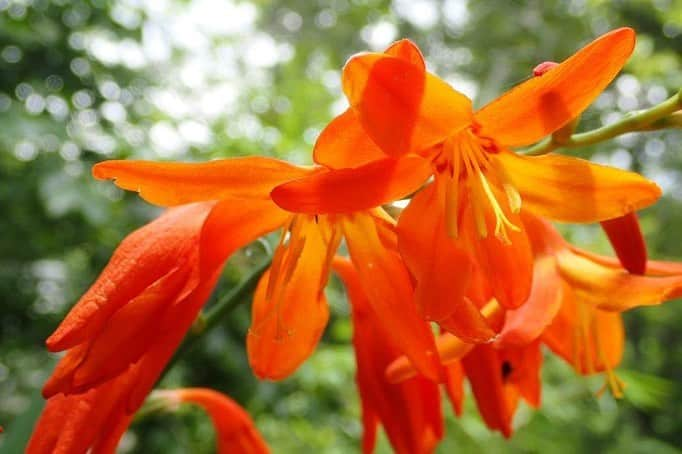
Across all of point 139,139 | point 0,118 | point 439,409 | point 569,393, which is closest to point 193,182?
point 439,409

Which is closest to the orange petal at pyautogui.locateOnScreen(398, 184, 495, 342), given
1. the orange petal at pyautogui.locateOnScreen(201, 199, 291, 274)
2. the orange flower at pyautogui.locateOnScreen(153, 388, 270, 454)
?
the orange petal at pyautogui.locateOnScreen(201, 199, 291, 274)

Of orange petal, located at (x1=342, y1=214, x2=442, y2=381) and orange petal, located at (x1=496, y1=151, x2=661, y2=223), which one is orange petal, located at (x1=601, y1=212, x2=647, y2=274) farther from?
orange petal, located at (x1=342, y1=214, x2=442, y2=381)

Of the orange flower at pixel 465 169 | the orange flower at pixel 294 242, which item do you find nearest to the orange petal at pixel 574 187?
the orange flower at pixel 465 169

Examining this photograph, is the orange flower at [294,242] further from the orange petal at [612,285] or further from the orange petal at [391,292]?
the orange petal at [612,285]

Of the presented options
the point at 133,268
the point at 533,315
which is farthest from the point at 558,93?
the point at 133,268

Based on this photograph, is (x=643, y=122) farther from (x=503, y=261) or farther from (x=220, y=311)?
(x=220, y=311)

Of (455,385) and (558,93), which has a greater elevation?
(558,93)
